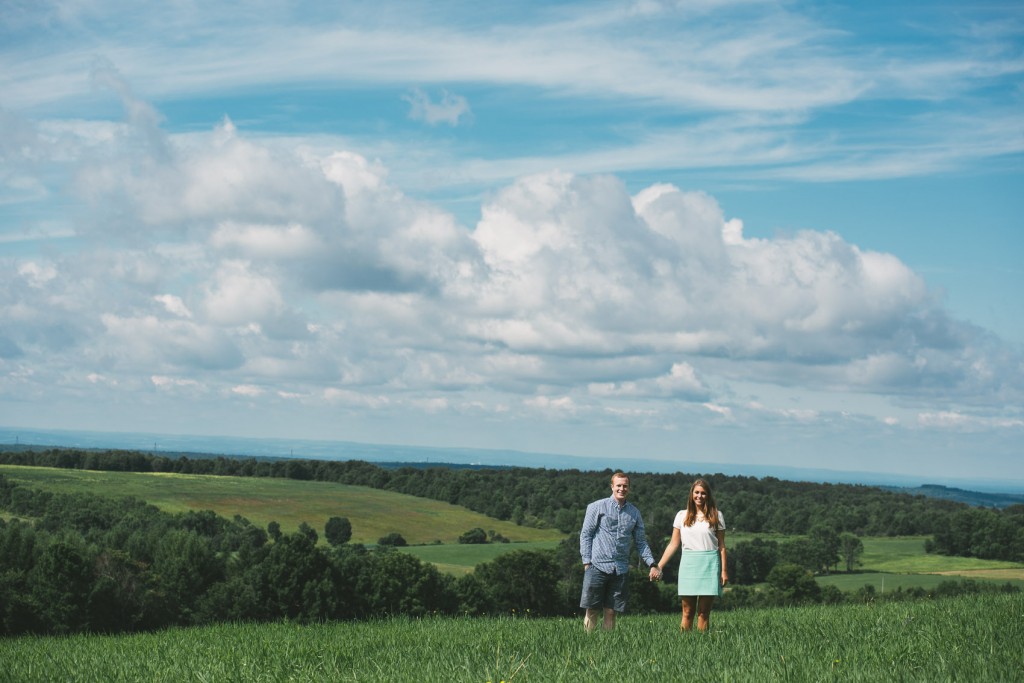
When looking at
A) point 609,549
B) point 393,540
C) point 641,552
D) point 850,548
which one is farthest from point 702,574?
point 393,540

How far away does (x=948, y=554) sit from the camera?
279 feet

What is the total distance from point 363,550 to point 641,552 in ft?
176

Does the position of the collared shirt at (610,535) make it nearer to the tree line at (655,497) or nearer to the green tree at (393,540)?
the tree line at (655,497)

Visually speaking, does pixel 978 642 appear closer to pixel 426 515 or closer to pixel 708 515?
pixel 708 515

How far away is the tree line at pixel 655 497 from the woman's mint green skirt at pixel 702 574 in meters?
64.5

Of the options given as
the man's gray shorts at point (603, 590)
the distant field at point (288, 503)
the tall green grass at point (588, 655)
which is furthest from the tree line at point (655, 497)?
the tall green grass at point (588, 655)

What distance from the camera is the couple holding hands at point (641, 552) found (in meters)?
11.7

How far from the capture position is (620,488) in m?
12.2

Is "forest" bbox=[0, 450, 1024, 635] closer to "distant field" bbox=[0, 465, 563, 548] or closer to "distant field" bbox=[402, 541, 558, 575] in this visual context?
"distant field" bbox=[0, 465, 563, 548]

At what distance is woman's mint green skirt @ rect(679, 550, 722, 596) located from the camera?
38.1 ft

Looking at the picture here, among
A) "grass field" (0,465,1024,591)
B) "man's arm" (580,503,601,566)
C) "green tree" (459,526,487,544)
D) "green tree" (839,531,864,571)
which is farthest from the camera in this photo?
"green tree" (459,526,487,544)

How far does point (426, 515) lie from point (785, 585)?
47771 mm

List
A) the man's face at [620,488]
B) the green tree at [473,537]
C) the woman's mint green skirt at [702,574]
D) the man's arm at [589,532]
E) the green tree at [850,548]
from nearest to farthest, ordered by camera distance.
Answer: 1. the woman's mint green skirt at [702,574]
2. the man's face at [620,488]
3. the man's arm at [589,532]
4. the green tree at [850,548]
5. the green tree at [473,537]

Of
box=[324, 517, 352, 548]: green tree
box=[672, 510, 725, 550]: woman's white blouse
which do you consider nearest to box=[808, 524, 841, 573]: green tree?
box=[324, 517, 352, 548]: green tree
